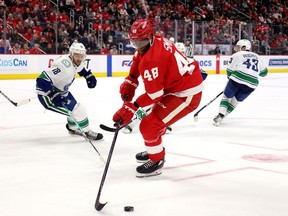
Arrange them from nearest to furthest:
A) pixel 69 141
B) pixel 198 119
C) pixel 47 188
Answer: pixel 47 188 → pixel 69 141 → pixel 198 119

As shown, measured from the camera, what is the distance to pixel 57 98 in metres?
4.82

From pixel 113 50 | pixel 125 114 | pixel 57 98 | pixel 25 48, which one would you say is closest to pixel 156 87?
pixel 125 114

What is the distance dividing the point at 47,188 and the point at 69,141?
5.87ft

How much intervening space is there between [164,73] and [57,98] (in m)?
1.74

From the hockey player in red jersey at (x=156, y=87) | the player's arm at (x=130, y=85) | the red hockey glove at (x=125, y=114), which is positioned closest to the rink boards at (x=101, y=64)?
the player's arm at (x=130, y=85)

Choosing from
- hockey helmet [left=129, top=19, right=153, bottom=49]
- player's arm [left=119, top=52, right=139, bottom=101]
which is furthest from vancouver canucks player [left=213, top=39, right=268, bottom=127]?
hockey helmet [left=129, top=19, right=153, bottom=49]

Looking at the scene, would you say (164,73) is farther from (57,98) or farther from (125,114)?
(57,98)

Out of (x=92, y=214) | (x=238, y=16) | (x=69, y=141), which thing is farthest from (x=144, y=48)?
(x=238, y=16)

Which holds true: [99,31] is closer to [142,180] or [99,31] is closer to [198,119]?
[198,119]

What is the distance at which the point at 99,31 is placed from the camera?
14.5m

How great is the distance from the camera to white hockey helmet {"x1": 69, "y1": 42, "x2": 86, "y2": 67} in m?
5.01

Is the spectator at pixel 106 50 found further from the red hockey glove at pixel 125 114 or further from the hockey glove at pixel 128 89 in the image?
the red hockey glove at pixel 125 114

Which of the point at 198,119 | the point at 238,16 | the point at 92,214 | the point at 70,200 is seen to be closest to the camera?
the point at 92,214

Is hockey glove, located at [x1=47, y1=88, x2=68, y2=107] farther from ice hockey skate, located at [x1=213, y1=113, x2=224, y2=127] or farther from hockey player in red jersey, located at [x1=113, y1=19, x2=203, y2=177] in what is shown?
ice hockey skate, located at [x1=213, y1=113, x2=224, y2=127]
